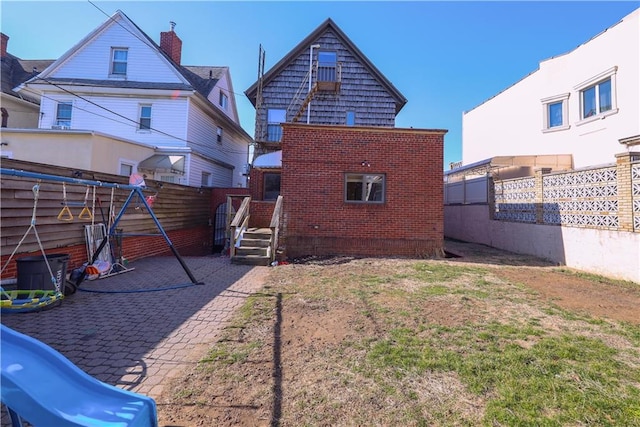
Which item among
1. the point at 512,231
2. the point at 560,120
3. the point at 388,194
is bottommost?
the point at 512,231

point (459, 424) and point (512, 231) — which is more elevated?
point (512, 231)

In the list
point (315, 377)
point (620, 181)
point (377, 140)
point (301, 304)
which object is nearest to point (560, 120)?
point (620, 181)

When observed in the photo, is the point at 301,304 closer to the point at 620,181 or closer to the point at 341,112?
the point at 620,181

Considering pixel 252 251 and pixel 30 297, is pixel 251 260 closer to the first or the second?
pixel 252 251

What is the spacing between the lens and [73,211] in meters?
6.31

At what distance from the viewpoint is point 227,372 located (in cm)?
294

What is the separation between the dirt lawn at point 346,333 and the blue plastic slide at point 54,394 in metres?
0.46

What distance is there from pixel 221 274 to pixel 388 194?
234 inches

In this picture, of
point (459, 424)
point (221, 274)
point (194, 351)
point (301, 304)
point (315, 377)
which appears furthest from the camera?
point (221, 274)

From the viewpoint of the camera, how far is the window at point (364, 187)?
10070 millimetres

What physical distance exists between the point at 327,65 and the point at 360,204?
9816mm

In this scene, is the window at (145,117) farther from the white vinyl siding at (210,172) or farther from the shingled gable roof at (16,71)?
the shingled gable roof at (16,71)

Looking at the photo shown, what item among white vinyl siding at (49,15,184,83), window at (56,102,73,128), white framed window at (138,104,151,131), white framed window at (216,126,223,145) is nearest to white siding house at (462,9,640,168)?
white framed window at (216,126,223,145)

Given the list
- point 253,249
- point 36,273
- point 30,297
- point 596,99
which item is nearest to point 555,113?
point 596,99
